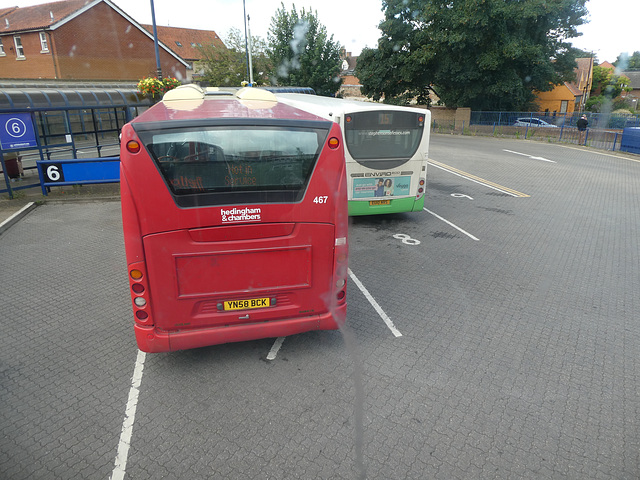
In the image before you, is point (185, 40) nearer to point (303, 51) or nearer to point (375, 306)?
point (303, 51)

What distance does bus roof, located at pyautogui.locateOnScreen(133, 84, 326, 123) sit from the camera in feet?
14.3

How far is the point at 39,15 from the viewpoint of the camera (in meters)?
33.6

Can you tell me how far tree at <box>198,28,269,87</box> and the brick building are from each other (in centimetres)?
628

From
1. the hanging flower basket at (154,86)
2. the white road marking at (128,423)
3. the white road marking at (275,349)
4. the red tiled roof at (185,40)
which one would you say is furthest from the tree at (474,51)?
the white road marking at (128,423)

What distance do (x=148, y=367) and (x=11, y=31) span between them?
131ft

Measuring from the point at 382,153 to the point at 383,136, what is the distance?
38 centimetres

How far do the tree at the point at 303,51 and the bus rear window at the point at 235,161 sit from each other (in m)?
38.5

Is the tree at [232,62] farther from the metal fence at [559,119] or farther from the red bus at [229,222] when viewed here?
the red bus at [229,222]

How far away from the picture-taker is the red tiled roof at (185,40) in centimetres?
5455

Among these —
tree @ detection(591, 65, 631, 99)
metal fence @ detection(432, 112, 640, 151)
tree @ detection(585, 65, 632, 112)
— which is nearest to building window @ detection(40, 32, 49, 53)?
metal fence @ detection(432, 112, 640, 151)

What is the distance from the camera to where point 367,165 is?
9.64 meters

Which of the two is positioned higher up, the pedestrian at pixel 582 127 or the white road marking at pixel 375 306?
the pedestrian at pixel 582 127

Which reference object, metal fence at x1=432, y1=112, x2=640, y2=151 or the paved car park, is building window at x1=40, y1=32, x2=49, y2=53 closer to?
metal fence at x1=432, y1=112, x2=640, y2=151

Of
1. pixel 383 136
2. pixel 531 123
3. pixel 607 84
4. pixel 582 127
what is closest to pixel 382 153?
pixel 383 136
